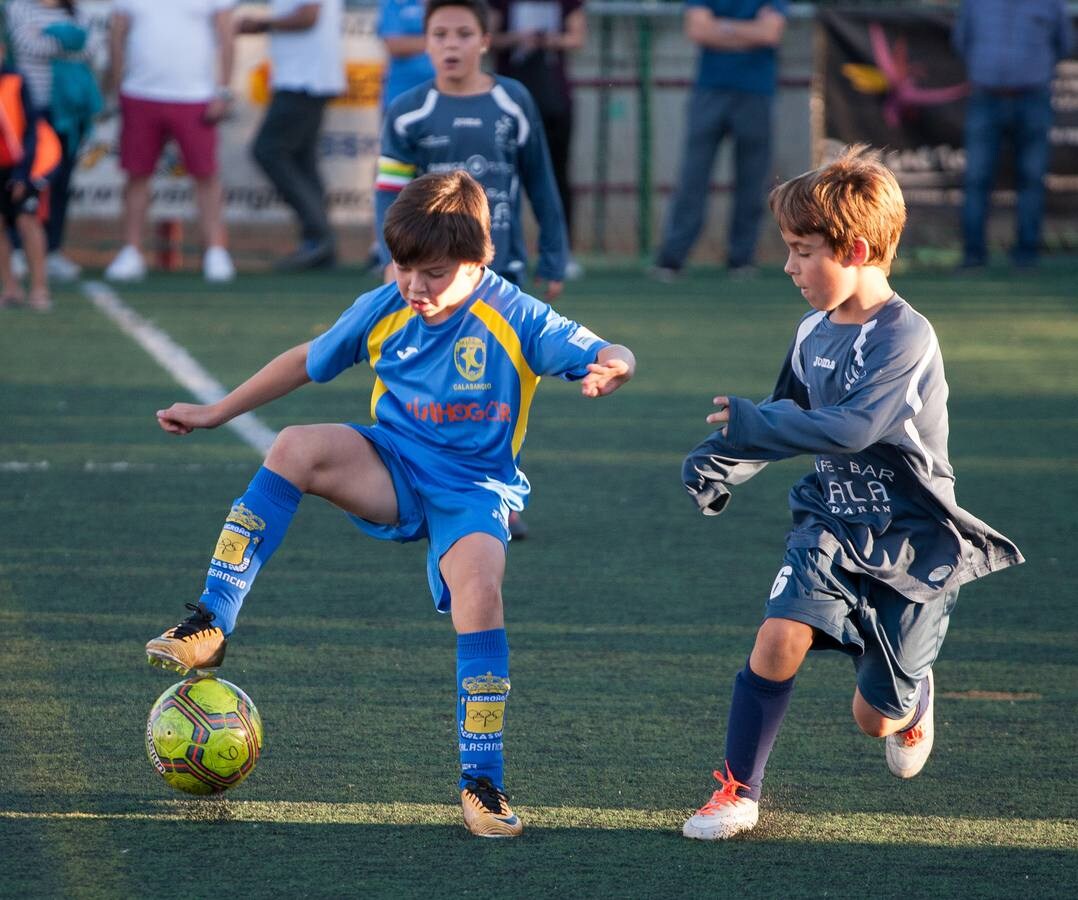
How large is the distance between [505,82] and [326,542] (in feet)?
5.46

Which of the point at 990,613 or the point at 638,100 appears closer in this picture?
the point at 990,613

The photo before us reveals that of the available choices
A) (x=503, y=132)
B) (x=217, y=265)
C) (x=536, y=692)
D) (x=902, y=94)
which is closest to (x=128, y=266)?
(x=217, y=265)

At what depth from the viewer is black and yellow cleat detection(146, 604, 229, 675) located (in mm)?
3424

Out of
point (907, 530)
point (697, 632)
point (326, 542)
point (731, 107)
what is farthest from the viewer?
point (731, 107)

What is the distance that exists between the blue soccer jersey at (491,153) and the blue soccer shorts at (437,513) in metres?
2.21

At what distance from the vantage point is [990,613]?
16.5ft

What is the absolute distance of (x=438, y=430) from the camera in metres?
3.77

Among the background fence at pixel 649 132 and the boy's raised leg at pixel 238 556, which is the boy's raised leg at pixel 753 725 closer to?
the boy's raised leg at pixel 238 556

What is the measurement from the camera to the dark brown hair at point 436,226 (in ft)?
11.8

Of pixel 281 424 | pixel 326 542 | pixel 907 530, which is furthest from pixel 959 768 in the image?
pixel 281 424

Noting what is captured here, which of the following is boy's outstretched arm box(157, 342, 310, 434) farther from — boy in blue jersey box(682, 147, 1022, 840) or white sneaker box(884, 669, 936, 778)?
white sneaker box(884, 669, 936, 778)

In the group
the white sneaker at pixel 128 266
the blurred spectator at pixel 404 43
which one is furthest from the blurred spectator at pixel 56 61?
the blurred spectator at pixel 404 43

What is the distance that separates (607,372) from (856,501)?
1.78 feet

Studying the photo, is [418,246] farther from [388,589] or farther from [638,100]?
[638,100]
